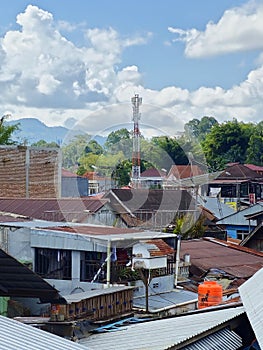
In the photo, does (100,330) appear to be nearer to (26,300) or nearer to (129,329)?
(129,329)

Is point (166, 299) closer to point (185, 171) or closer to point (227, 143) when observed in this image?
point (185, 171)

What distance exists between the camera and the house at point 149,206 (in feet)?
67.6

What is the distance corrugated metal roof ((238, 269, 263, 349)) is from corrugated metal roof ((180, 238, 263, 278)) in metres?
5.55

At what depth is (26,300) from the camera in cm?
1260

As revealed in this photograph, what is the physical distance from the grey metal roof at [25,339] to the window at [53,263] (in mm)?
7783

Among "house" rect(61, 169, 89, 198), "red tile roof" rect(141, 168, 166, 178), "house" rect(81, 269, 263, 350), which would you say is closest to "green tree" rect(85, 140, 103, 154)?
"red tile roof" rect(141, 168, 166, 178)

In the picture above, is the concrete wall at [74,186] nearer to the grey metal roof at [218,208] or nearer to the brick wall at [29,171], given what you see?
the brick wall at [29,171]

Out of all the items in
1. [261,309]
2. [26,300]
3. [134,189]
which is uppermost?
[134,189]

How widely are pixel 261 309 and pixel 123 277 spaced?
19.3ft

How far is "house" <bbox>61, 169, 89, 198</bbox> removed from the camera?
96.5 ft

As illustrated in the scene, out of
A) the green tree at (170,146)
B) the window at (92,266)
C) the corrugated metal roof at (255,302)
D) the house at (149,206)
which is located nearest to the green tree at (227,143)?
the house at (149,206)

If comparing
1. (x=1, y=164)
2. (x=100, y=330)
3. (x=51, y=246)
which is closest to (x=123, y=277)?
(x=51, y=246)

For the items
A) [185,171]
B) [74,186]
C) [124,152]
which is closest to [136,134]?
[124,152]

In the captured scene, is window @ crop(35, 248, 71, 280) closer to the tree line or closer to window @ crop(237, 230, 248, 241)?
the tree line
